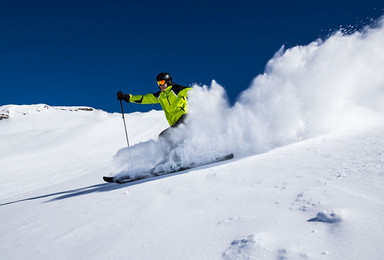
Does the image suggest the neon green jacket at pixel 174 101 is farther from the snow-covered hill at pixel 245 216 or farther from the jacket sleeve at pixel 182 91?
the snow-covered hill at pixel 245 216

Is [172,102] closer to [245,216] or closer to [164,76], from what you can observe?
[164,76]

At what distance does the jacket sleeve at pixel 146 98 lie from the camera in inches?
251

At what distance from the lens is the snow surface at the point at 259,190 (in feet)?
4.75

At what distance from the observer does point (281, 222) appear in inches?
62.8

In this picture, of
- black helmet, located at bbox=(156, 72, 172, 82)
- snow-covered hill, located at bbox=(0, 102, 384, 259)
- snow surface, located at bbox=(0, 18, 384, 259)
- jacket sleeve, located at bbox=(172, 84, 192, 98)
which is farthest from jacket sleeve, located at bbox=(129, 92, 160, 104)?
snow-covered hill, located at bbox=(0, 102, 384, 259)

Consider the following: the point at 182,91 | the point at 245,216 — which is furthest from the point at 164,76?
the point at 245,216

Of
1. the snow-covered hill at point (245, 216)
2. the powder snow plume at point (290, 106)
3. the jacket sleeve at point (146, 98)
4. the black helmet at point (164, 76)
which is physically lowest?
the snow-covered hill at point (245, 216)

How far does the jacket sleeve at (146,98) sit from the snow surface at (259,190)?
1.09 meters

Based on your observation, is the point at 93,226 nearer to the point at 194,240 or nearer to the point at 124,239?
the point at 124,239

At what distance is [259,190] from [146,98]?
188 inches

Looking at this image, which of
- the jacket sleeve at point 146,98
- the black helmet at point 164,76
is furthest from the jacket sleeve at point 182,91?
the jacket sleeve at point 146,98

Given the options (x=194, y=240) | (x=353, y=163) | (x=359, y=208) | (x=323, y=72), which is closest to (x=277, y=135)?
(x=323, y=72)

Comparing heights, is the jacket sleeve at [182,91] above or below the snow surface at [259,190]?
above

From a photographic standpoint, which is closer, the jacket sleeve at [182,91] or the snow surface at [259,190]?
the snow surface at [259,190]
